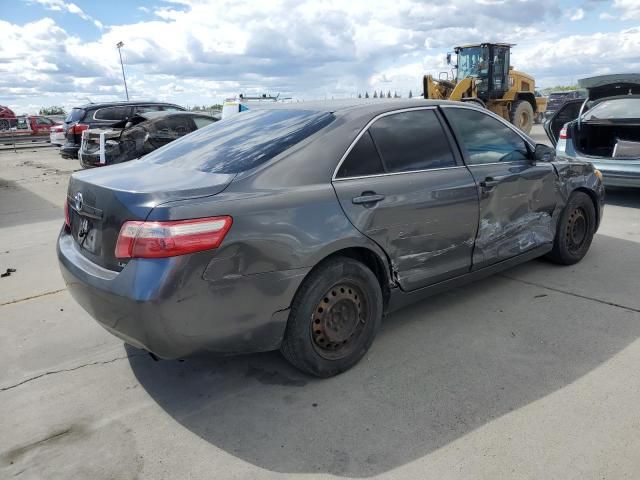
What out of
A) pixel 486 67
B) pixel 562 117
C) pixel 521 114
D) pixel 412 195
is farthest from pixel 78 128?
pixel 521 114

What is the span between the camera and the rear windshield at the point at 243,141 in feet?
9.69

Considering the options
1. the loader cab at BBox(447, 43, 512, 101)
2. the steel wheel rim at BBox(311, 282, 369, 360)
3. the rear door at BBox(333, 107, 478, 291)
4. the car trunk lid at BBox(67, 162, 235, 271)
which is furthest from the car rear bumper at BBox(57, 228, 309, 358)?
the loader cab at BBox(447, 43, 512, 101)

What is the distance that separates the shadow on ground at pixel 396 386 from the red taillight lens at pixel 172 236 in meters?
0.68

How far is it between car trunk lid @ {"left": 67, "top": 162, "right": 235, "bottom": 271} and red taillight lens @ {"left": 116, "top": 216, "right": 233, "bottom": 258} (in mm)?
79

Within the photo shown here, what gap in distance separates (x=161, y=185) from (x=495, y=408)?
213 cm

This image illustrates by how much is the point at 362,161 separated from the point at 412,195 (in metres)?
0.41

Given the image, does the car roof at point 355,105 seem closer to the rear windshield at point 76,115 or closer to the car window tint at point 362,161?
the car window tint at point 362,161

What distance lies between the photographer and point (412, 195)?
10.8 feet

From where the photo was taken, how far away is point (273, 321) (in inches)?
108

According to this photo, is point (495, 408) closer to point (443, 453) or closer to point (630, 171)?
point (443, 453)

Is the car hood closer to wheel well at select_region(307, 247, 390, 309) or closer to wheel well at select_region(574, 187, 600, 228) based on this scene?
wheel well at select_region(574, 187, 600, 228)

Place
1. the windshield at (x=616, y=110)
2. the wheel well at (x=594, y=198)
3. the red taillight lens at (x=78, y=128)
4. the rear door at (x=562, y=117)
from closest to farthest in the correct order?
1. the wheel well at (x=594, y=198)
2. the windshield at (x=616, y=110)
3. the rear door at (x=562, y=117)
4. the red taillight lens at (x=78, y=128)

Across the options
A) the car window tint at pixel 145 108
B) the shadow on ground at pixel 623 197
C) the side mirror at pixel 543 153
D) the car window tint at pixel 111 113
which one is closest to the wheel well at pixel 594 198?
the side mirror at pixel 543 153

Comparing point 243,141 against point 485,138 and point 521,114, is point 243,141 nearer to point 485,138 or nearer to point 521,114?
point 485,138
